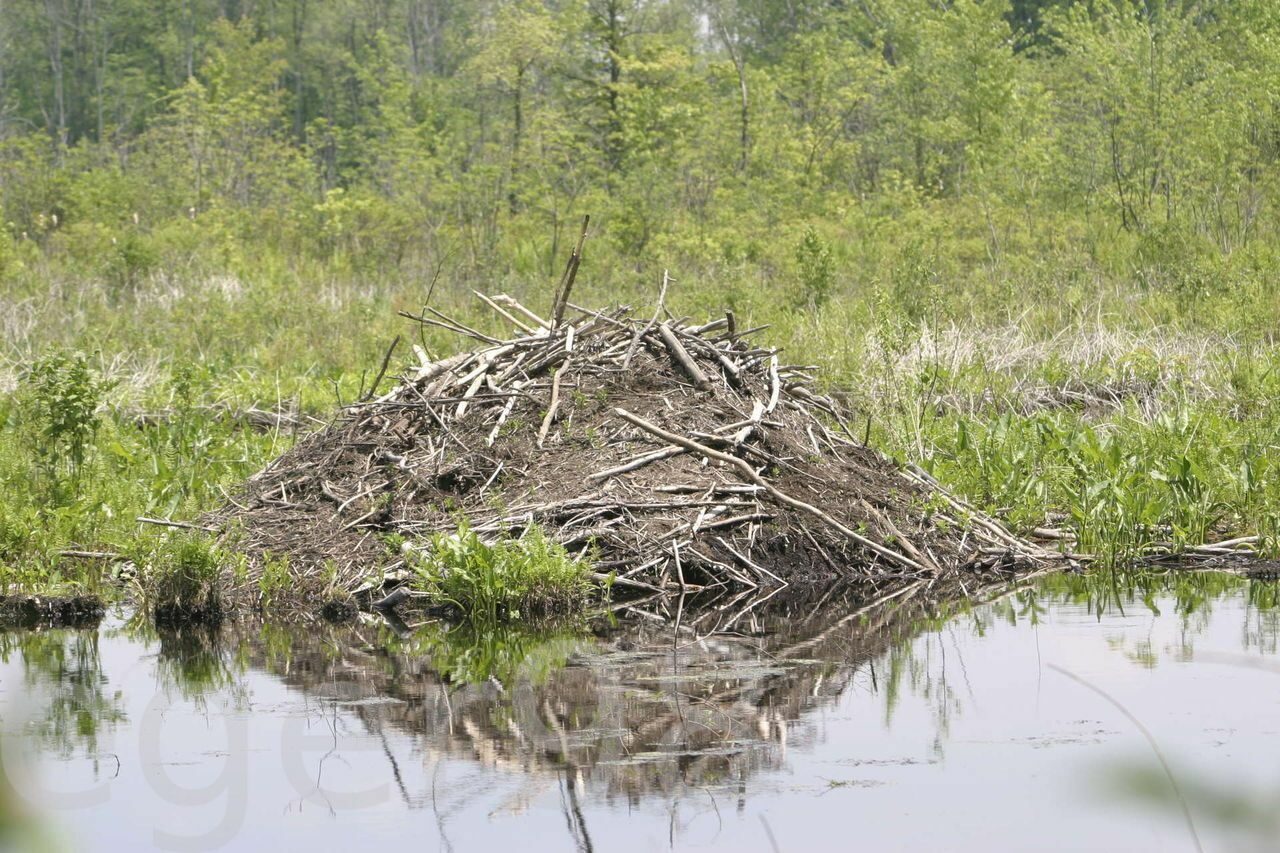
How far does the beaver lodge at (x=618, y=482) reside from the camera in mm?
8562

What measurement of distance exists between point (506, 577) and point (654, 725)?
2.41 meters

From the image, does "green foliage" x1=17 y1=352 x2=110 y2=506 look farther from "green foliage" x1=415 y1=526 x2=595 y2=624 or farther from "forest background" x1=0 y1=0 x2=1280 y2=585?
"green foliage" x1=415 y1=526 x2=595 y2=624

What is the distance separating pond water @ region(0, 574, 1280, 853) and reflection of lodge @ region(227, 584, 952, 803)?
2 centimetres

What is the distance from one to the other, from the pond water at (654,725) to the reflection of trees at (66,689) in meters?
0.02

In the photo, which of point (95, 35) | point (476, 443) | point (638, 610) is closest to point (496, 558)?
point (638, 610)

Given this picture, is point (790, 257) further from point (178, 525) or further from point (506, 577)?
point (506, 577)

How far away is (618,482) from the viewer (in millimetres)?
8852

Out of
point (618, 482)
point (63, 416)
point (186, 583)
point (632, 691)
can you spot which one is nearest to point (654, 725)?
point (632, 691)

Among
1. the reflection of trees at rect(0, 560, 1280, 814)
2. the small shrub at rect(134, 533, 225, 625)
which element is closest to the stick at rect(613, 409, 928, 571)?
the reflection of trees at rect(0, 560, 1280, 814)

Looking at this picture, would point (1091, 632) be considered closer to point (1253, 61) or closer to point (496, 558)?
point (496, 558)

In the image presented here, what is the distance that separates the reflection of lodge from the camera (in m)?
5.22

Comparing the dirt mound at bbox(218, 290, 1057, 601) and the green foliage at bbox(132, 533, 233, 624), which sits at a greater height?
the dirt mound at bbox(218, 290, 1057, 601)

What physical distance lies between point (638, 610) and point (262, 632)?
6.23 feet

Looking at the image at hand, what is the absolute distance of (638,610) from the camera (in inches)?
317
